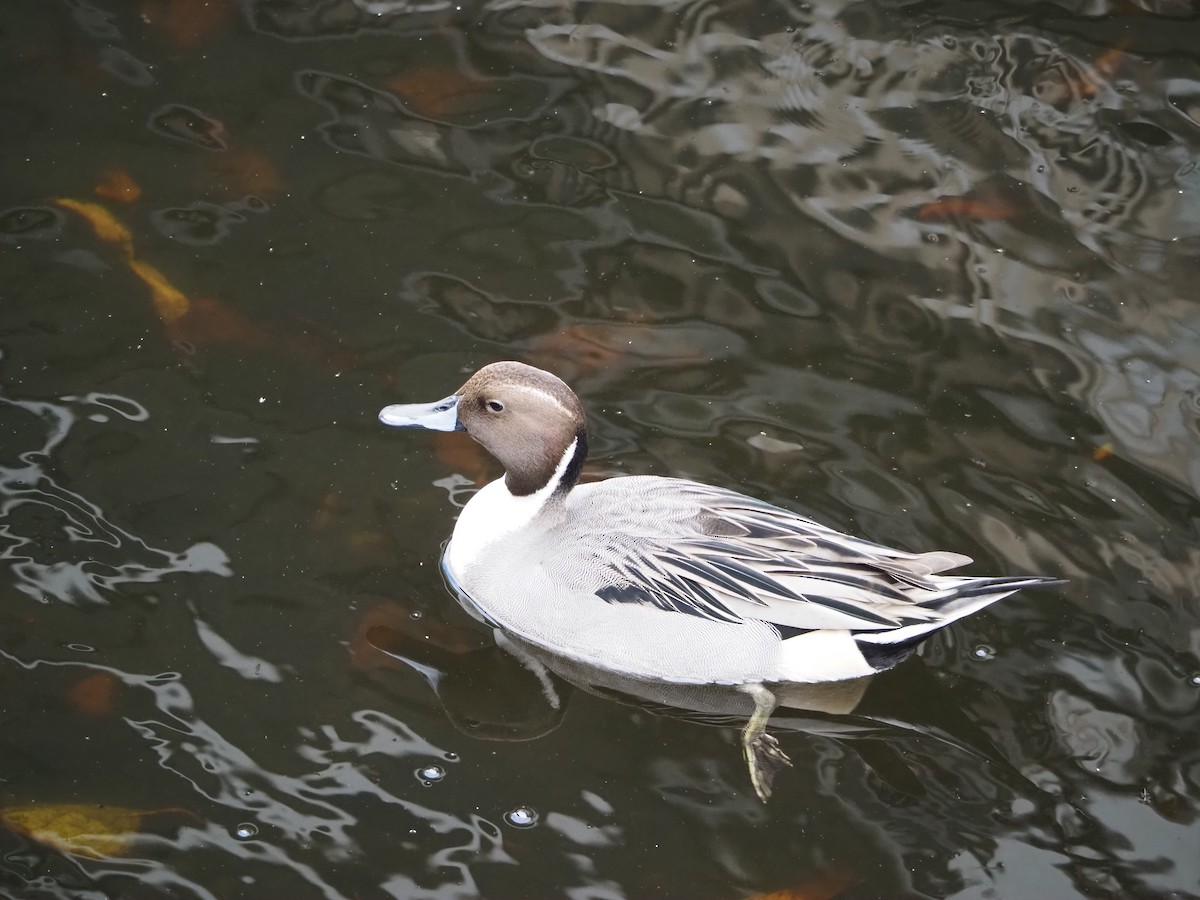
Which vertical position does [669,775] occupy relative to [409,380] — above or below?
below

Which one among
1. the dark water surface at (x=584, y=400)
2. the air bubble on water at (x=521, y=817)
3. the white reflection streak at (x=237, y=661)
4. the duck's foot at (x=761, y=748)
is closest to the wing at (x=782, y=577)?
the duck's foot at (x=761, y=748)

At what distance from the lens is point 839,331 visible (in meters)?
5.09

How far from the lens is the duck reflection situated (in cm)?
408

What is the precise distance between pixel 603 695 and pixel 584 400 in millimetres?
1169

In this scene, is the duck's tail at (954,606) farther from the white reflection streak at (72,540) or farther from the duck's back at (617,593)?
the white reflection streak at (72,540)

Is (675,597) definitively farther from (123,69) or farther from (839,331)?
(123,69)

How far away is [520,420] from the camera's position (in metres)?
4.15

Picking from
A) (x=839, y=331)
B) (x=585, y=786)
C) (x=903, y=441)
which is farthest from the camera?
(x=839, y=331)

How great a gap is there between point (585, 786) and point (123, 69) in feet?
12.7

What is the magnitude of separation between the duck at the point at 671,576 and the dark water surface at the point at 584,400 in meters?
0.19

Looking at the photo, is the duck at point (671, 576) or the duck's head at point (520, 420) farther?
the duck's head at point (520, 420)

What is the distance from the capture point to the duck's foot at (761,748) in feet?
12.9

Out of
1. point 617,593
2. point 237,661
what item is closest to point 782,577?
point 617,593

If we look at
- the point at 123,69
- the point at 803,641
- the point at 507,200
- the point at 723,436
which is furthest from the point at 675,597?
the point at 123,69
